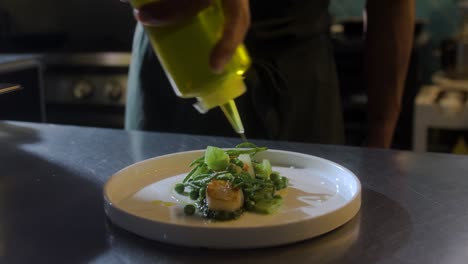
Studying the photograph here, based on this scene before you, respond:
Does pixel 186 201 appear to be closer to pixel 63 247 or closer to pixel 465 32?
pixel 63 247

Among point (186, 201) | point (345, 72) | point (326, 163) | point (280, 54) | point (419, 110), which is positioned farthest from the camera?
point (345, 72)

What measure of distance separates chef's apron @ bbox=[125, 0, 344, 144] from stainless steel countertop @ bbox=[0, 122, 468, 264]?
17 cm

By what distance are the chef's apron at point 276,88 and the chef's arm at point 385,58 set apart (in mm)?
128

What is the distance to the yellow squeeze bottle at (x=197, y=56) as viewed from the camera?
62cm

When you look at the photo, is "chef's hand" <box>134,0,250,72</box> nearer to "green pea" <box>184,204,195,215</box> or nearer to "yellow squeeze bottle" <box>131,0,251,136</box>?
"yellow squeeze bottle" <box>131,0,251,136</box>

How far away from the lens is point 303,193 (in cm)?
75

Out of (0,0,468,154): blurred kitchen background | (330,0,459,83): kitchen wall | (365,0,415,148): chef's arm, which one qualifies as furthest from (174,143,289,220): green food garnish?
(330,0,459,83): kitchen wall

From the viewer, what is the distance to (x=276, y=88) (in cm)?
122

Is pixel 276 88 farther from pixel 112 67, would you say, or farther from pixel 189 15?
pixel 112 67

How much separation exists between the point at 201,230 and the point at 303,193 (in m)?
0.19

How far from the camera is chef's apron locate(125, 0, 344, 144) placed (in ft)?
3.98

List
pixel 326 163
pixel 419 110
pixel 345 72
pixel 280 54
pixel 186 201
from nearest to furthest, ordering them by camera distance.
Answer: pixel 186 201 < pixel 326 163 < pixel 280 54 < pixel 419 110 < pixel 345 72

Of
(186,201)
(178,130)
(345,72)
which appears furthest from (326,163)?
(345,72)

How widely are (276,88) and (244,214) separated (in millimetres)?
578
